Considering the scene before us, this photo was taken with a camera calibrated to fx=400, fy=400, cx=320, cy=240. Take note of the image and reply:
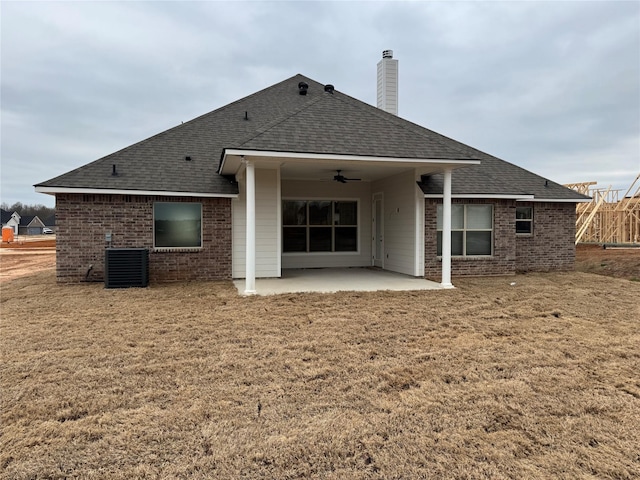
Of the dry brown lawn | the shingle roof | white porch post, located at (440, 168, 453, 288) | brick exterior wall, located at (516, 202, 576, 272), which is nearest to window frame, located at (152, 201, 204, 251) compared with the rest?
the shingle roof

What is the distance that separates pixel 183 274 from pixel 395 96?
985 cm

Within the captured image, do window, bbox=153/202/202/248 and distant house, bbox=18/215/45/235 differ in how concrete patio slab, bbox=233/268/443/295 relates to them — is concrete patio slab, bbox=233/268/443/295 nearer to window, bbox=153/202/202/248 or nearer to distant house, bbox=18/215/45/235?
window, bbox=153/202/202/248

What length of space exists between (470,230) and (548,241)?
3.41m

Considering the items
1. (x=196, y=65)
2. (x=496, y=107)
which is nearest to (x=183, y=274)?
(x=196, y=65)

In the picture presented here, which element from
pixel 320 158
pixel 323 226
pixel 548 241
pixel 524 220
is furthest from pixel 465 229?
pixel 320 158

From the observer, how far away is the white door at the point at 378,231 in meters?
12.9

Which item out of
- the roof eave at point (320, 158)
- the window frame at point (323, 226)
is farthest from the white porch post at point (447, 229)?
the window frame at point (323, 226)

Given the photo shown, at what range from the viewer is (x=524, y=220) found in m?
12.8

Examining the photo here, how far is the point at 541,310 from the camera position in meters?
7.06

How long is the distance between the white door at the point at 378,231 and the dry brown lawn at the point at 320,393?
6.11 m

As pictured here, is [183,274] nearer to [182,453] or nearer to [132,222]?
[132,222]

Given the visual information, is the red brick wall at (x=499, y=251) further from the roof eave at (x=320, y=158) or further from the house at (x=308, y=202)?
the roof eave at (x=320, y=158)

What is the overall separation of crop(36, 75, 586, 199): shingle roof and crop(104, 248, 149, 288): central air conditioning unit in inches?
64.0

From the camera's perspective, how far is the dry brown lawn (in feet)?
8.29
